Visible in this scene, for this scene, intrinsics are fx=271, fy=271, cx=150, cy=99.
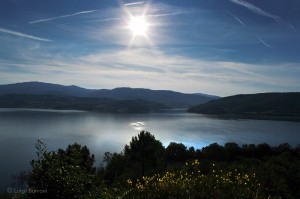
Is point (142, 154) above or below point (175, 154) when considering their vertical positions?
above

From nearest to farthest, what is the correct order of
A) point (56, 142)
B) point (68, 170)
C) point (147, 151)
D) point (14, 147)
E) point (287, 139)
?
point (68, 170) < point (147, 151) < point (14, 147) < point (56, 142) < point (287, 139)

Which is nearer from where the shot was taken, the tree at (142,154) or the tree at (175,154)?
the tree at (142,154)

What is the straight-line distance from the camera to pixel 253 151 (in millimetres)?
99000

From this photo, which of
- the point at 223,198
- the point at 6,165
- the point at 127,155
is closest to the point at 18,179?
the point at 6,165

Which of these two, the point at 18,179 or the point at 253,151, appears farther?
the point at 253,151

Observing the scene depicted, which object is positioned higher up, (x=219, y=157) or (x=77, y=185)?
(x=77, y=185)

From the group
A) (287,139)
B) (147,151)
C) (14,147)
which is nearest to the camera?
(147,151)

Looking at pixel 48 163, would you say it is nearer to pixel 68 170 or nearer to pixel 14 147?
pixel 68 170

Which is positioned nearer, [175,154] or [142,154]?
[142,154]

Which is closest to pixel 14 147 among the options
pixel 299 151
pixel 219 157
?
pixel 219 157

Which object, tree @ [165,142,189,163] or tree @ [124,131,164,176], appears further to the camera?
tree @ [165,142,189,163]

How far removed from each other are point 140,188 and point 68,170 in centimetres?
340

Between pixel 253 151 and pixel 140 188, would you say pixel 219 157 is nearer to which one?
pixel 253 151

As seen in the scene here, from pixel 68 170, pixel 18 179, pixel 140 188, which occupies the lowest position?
pixel 18 179
